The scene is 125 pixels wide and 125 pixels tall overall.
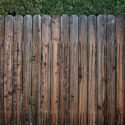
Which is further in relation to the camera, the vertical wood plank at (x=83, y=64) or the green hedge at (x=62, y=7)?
the green hedge at (x=62, y=7)

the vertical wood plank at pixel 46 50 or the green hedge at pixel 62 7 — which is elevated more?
the green hedge at pixel 62 7

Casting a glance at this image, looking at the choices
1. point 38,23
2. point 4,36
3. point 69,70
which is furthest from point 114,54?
point 4,36

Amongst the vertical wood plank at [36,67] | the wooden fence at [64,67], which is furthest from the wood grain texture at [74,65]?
the vertical wood plank at [36,67]

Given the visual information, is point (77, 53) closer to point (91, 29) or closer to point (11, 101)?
point (91, 29)

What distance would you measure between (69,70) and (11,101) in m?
1.02

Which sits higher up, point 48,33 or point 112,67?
point 48,33

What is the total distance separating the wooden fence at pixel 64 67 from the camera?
21.7 ft

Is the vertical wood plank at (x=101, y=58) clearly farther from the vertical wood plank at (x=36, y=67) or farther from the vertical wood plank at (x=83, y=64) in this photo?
the vertical wood plank at (x=36, y=67)

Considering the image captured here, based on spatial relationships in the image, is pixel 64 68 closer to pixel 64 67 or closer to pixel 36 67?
pixel 64 67

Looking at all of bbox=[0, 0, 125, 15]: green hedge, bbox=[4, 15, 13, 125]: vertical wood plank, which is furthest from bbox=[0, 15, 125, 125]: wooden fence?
bbox=[0, 0, 125, 15]: green hedge

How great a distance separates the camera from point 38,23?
661 centimetres

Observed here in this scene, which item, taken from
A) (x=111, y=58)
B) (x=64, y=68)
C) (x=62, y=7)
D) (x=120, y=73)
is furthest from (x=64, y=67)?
(x=62, y=7)

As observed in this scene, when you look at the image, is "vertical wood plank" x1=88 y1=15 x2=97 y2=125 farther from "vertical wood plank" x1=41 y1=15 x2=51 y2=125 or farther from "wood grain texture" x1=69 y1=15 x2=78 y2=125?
"vertical wood plank" x1=41 y1=15 x2=51 y2=125

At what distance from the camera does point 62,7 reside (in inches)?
356
